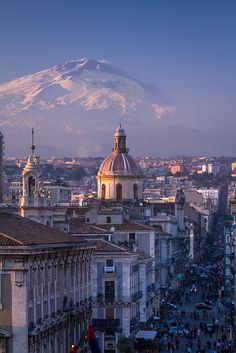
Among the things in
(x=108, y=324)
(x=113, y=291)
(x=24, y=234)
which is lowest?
(x=108, y=324)

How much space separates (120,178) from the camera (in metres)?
137

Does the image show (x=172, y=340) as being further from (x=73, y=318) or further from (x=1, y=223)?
(x=1, y=223)

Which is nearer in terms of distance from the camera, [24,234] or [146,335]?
[24,234]

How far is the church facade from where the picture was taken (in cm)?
13675

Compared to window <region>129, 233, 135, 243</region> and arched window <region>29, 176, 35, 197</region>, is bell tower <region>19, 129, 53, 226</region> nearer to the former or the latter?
arched window <region>29, 176, 35, 197</region>

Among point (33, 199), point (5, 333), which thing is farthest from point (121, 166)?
point (5, 333)

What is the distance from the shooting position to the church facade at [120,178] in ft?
449

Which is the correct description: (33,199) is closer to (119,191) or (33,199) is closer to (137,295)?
(137,295)

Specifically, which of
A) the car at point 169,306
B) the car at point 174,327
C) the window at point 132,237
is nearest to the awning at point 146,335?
the car at point 174,327

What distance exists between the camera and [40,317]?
5366cm

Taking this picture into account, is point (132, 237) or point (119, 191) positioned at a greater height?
point (119, 191)

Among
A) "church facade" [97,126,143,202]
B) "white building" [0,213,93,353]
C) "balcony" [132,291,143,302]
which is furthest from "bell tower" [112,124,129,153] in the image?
"white building" [0,213,93,353]

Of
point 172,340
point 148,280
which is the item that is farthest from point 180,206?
point 172,340

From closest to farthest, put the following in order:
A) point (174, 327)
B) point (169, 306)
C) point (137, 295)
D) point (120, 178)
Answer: point (137, 295) < point (174, 327) < point (169, 306) < point (120, 178)
